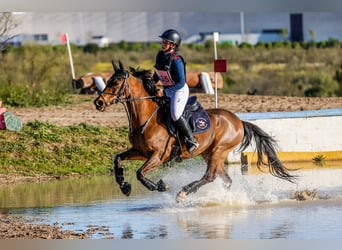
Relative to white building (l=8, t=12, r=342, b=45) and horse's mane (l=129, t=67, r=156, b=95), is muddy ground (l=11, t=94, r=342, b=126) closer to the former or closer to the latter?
horse's mane (l=129, t=67, r=156, b=95)

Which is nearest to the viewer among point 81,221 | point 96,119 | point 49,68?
point 81,221

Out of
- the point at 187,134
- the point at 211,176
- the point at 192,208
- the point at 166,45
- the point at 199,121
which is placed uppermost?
the point at 166,45

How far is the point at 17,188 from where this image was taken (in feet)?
50.8

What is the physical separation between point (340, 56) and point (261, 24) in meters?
10.2

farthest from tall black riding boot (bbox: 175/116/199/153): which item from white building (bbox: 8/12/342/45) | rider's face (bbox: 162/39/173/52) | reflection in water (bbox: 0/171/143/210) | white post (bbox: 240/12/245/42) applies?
white post (bbox: 240/12/245/42)

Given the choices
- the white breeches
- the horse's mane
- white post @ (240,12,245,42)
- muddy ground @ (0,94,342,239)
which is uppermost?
white post @ (240,12,245,42)

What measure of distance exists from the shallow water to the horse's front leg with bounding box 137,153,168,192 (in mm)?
289

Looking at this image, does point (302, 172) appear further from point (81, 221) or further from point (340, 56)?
point (340, 56)

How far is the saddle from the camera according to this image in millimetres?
13141

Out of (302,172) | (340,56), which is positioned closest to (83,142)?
(302,172)

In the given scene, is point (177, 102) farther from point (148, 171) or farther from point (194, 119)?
point (148, 171)

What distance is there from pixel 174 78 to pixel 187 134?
0.67 m

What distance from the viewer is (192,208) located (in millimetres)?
13188

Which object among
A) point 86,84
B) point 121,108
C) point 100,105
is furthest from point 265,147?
point 86,84
